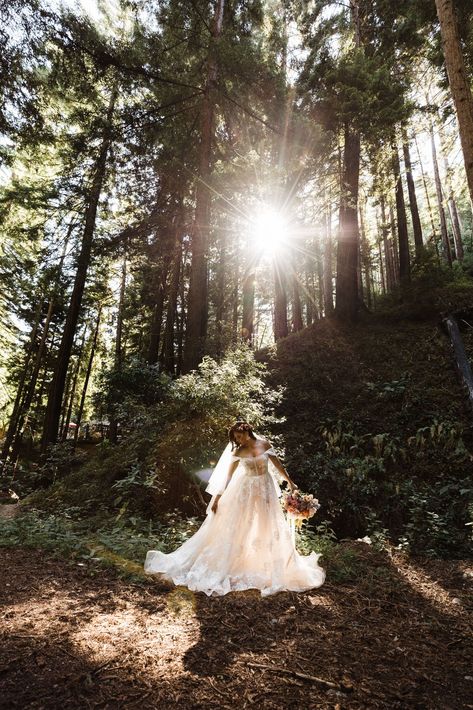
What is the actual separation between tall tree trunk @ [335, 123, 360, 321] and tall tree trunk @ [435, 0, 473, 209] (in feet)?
24.8

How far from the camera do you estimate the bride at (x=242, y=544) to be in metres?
4.62

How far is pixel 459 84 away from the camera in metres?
6.39

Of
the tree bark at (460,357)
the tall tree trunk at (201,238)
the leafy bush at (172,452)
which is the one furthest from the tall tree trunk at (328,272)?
the leafy bush at (172,452)

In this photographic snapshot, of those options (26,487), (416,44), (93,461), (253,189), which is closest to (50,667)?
(93,461)

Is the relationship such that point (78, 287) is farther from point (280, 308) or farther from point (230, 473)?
point (230, 473)

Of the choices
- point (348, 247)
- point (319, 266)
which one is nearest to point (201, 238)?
point (348, 247)

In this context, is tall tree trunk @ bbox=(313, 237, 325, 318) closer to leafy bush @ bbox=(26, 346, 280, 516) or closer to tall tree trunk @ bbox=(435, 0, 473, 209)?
tall tree trunk @ bbox=(435, 0, 473, 209)

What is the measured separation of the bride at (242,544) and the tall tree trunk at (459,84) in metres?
5.24

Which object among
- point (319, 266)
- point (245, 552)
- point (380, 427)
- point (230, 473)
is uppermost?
point (319, 266)

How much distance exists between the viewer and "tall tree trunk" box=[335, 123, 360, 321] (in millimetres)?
14477

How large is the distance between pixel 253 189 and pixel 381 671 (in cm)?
1283

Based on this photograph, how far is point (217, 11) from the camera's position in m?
12.4

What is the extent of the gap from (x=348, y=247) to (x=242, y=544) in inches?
512

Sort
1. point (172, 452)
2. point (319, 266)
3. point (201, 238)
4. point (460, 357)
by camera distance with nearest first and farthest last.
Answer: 1. point (172, 452)
2. point (201, 238)
3. point (460, 357)
4. point (319, 266)
